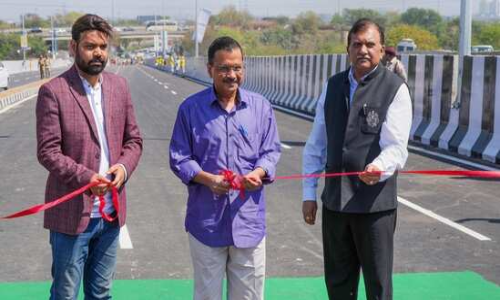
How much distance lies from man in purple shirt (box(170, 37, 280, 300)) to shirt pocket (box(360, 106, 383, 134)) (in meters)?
0.53

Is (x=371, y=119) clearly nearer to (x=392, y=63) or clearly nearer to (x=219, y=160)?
(x=219, y=160)

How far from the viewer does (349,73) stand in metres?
4.32

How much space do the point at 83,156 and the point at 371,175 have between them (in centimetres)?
150

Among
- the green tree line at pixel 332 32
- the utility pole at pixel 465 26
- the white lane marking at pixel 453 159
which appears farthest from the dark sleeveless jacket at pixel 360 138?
the green tree line at pixel 332 32

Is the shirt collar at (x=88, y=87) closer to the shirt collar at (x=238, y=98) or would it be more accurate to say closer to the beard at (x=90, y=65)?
the beard at (x=90, y=65)

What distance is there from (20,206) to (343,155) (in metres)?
5.72

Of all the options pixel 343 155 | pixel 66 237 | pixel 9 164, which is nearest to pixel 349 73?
pixel 343 155

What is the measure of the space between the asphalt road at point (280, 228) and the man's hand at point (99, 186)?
2417mm

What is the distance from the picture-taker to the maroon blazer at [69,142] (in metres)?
3.90

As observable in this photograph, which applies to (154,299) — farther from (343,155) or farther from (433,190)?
(433,190)

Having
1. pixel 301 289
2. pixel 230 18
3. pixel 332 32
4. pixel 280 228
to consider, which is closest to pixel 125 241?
pixel 280 228

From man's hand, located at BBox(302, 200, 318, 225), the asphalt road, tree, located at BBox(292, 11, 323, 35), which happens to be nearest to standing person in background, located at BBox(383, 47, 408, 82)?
the asphalt road

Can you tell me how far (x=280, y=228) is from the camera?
25.8 feet

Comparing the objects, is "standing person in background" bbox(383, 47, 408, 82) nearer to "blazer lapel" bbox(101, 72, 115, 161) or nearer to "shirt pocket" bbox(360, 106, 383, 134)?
"shirt pocket" bbox(360, 106, 383, 134)
